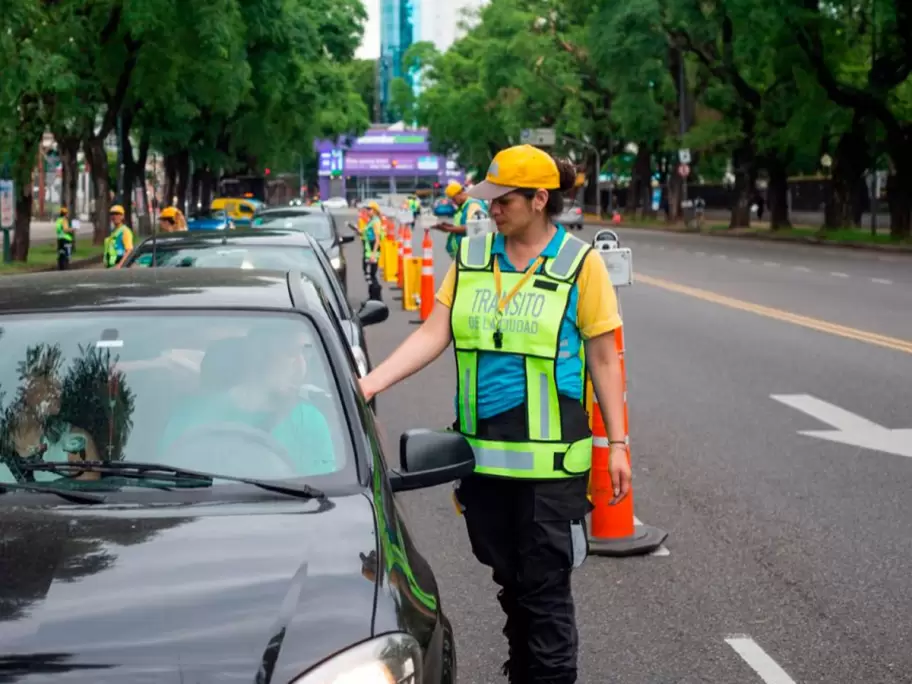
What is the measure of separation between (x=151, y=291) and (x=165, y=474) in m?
1.00

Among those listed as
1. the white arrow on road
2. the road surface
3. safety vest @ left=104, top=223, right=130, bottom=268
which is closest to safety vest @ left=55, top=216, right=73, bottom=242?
safety vest @ left=104, top=223, right=130, bottom=268

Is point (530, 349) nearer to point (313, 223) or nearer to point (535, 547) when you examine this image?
point (535, 547)

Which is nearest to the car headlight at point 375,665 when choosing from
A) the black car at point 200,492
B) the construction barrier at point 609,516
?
the black car at point 200,492

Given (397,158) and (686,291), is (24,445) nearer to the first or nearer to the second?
(686,291)

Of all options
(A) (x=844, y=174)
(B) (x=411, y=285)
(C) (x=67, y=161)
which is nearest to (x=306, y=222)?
(B) (x=411, y=285)

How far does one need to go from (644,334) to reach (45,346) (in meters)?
15.6

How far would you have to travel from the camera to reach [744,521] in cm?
873

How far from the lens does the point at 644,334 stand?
2000 cm

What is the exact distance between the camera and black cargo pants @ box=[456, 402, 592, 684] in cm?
491

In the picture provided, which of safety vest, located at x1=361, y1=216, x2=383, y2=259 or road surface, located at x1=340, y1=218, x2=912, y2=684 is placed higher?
safety vest, located at x1=361, y1=216, x2=383, y2=259

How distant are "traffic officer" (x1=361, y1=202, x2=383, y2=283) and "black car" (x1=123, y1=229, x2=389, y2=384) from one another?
43.3 feet

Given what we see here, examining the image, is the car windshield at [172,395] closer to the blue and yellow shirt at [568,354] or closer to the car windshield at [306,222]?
the blue and yellow shirt at [568,354]

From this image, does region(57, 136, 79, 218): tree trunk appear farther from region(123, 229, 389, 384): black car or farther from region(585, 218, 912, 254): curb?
Answer: region(123, 229, 389, 384): black car

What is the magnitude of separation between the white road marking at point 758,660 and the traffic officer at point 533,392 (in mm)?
1283
